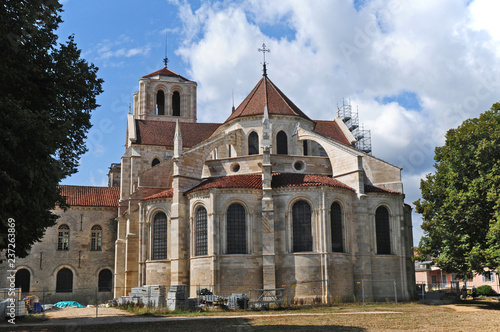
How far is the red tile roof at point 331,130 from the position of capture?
4555cm

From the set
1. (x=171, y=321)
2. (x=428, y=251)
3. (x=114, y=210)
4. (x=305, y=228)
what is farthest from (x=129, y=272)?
(x=428, y=251)

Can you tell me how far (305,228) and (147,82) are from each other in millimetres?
28661

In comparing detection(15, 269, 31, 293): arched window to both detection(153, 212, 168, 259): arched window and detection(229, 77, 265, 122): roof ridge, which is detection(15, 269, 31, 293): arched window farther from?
detection(229, 77, 265, 122): roof ridge

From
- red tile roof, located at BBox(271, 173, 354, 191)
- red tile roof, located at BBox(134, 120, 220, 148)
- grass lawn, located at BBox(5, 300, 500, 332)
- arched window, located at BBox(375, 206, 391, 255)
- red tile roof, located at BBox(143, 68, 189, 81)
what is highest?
red tile roof, located at BBox(143, 68, 189, 81)

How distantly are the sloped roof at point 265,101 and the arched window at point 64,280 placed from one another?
59.9 ft

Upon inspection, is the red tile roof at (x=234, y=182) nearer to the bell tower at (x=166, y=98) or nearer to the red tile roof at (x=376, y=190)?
the red tile roof at (x=376, y=190)

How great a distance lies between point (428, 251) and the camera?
2761 cm

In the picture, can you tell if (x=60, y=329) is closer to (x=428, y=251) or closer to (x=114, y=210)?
(x=428, y=251)

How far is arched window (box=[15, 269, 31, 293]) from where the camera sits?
133 ft

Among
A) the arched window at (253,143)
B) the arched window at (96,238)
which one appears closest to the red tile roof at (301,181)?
the arched window at (253,143)

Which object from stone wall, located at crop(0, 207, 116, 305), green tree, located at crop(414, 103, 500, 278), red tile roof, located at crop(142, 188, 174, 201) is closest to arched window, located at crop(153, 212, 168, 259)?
red tile roof, located at crop(142, 188, 174, 201)

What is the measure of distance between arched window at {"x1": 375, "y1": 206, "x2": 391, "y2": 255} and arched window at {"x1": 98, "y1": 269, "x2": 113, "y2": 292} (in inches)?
888

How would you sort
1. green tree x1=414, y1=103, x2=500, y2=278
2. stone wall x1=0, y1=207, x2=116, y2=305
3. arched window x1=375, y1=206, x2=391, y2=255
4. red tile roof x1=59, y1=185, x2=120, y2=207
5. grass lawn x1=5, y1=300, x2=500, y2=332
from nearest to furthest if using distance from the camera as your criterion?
grass lawn x1=5, y1=300, x2=500, y2=332, green tree x1=414, y1=103, x2=500, y2=278, arched window x1=375, y1=206, x2=391, y2=255, stone wall x1=0, y1=207, x2=116, y2=305, red tile roof x1=59, y1=185, x2=120, y2=207

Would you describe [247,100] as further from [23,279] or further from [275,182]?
[23,279]
